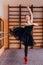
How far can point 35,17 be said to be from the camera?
351 inches

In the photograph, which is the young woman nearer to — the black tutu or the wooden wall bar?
the black tutu

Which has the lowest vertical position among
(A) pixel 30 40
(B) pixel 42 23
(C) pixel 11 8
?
(A) pixel 30 40

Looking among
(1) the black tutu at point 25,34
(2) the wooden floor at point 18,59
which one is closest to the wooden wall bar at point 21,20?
(2) the wooden floor at point 18,59

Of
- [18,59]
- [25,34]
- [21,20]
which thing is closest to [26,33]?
[25,34]

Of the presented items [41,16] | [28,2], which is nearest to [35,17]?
[41,16]

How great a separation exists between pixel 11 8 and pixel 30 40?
4.88m

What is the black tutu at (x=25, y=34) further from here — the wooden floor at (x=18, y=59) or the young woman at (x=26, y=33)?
the wooden floor at (x=18, y=59)

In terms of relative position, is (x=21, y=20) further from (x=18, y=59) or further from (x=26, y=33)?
(x=26, y=33)

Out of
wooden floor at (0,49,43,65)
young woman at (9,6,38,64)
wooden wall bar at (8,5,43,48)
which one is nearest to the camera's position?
young woman at (9,6,38,64)

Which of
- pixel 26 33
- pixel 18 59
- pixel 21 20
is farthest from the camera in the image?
pixel 21 20

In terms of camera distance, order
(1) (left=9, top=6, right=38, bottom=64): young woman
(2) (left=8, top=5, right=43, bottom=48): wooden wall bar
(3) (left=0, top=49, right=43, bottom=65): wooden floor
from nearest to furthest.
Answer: (1) (left=9, top=6, right=38, bottom=64): young woman
(3) (left=0, top=49, right=43, bottom=65): wooden floor
(2) (left=8, top=5, right=43, bottom=48): wooden wall bar

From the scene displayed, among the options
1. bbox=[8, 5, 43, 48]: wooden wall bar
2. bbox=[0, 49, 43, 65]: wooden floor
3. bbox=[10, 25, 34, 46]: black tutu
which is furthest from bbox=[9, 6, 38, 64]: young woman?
bbox=[8, 5, 43, 48]: wooden wall bar

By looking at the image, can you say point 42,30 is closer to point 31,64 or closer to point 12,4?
point 12,4

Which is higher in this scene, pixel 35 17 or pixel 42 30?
pixel 35 17
